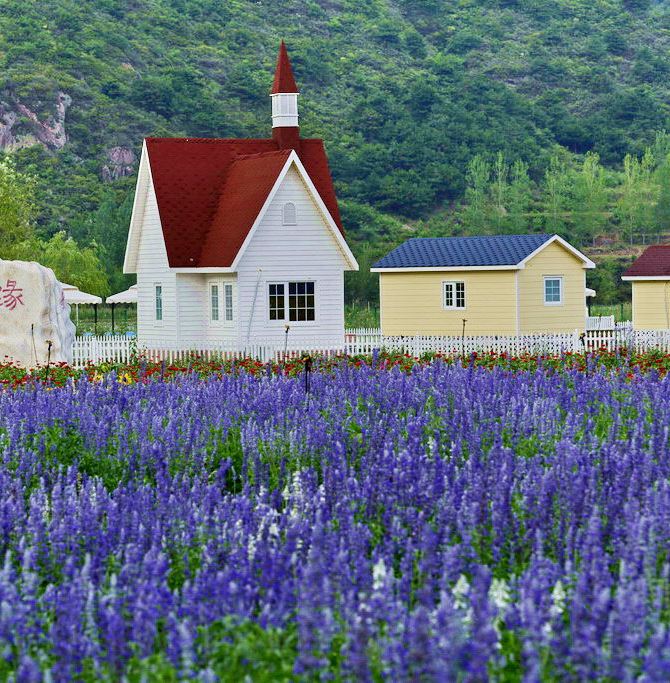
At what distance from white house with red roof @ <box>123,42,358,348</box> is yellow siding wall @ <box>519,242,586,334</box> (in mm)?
7665

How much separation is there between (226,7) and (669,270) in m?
105

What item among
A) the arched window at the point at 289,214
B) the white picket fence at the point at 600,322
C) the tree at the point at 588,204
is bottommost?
the white picket fence at the point at 600,322

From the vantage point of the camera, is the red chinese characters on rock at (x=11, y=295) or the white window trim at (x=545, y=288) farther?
the white window trim at (x=545, y=288)

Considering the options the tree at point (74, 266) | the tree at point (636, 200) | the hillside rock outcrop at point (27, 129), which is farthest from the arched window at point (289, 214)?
the hillside rock outcrop at point (27, 129)

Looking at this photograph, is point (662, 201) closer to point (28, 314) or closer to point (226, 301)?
point (226, 301)

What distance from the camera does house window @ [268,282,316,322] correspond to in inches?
1331

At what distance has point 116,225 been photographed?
72.3 metres

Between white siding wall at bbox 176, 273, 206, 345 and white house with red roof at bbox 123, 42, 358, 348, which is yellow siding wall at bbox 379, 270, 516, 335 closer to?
white house with red roof at bbox 123, 42, 358, 348

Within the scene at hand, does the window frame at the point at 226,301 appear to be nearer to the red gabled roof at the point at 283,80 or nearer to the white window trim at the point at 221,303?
the white window trim at the point at 221,303

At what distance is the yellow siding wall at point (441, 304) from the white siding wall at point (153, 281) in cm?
823

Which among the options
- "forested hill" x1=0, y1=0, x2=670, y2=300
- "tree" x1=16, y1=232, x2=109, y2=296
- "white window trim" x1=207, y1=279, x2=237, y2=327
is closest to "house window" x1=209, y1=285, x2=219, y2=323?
"white window trim" x1=207, y1=279, x2=237, y2=327

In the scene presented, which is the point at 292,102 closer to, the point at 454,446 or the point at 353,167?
the point at 454,446

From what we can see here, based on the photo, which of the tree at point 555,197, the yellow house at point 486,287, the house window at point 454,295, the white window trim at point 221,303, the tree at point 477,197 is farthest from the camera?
the tree at point 555,197

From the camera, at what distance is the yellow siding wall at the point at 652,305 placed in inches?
1785
